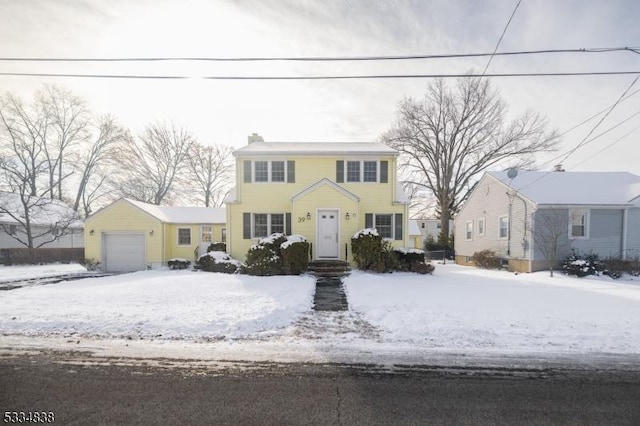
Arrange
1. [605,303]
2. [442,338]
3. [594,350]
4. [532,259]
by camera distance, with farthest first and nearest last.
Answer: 1. [532,259]
2. [605,303]
3. [442,338]
4. [594,350]

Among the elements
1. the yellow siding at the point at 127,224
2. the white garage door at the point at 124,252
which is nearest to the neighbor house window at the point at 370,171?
the yellow siding at the point at 127,224

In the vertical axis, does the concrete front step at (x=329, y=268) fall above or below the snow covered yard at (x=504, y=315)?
below

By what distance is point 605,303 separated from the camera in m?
8.22

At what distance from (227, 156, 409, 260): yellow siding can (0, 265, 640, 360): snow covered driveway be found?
18.1 feet

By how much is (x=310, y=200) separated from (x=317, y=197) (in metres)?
0.38

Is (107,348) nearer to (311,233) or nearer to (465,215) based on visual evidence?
(311,233)

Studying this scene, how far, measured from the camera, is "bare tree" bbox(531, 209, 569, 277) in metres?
14.8

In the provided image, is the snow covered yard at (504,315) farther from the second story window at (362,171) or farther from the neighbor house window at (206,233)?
the neighbor house window at (206,233)

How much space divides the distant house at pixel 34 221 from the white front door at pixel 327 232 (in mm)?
23736

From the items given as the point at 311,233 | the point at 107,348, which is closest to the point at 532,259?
the point at 311,233

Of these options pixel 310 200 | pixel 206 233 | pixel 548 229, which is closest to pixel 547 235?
pixel 548 229

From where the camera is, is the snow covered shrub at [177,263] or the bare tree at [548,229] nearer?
the bare tree at [548,229]

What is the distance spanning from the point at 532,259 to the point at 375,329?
12880 mm

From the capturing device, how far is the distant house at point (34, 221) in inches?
986
